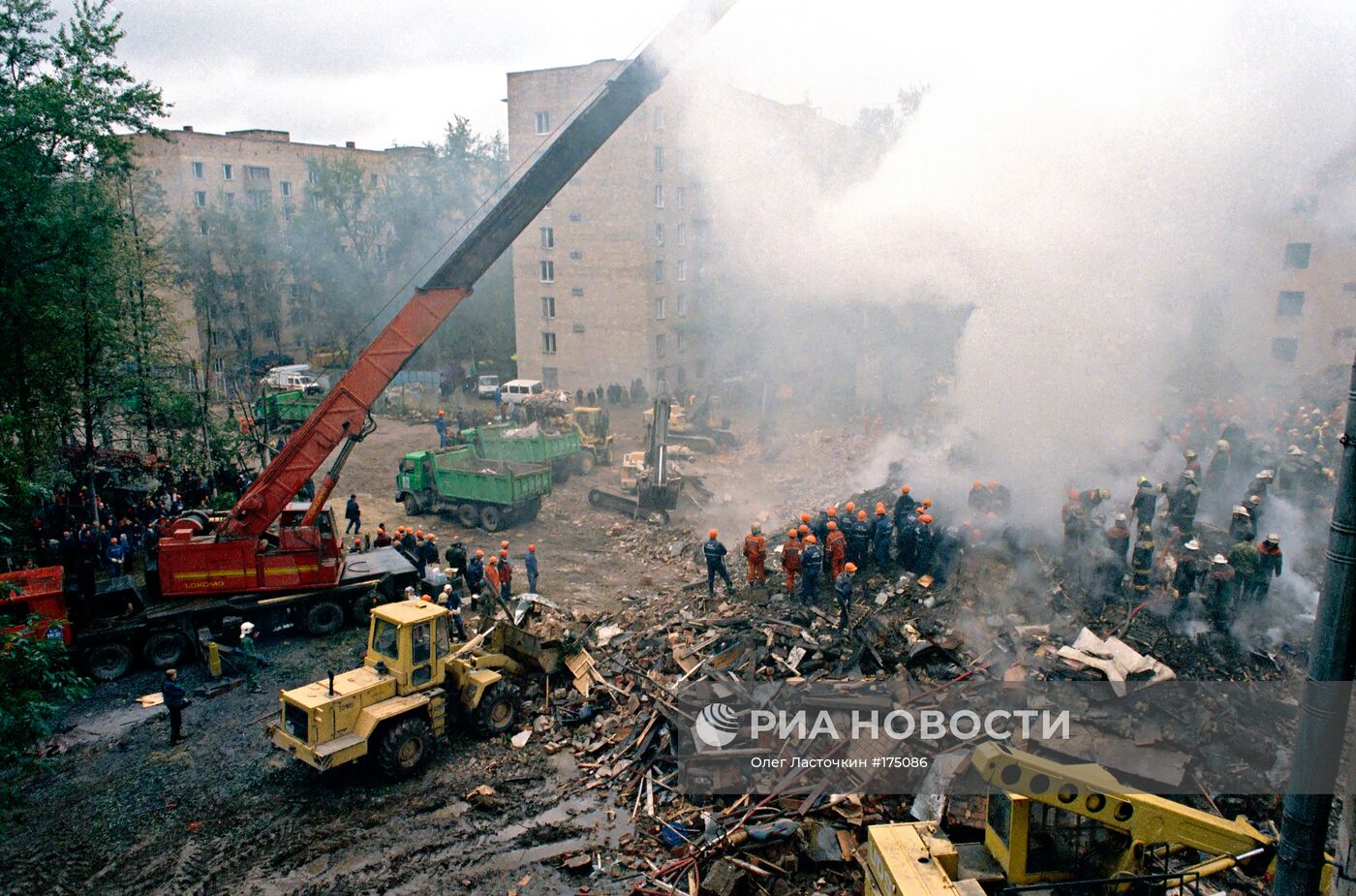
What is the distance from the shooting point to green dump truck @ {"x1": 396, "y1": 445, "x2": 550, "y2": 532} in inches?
796

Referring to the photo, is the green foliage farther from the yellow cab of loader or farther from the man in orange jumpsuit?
the man in orange jumpsuit

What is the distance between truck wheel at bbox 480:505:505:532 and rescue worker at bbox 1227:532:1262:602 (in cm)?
1533

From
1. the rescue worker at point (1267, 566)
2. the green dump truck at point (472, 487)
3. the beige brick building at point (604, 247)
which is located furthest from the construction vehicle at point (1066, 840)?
the beige brick building at point (604, 247)

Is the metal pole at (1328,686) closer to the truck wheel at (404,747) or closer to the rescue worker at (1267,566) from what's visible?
the truck wheel at (404,747)

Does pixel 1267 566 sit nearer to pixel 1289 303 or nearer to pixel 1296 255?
pixel 1296 255

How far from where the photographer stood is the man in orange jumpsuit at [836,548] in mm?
13820

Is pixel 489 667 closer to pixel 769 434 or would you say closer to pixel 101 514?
pixel 101 514

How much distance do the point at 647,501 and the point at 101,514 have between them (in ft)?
43.1

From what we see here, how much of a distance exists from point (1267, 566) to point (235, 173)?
53.4 m

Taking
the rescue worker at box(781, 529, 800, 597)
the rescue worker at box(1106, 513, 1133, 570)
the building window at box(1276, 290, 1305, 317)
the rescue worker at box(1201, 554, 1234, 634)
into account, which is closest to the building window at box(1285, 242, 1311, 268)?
the building window at box(1276, 290, 1305, 317)

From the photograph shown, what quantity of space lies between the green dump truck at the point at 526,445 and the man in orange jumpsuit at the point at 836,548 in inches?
421

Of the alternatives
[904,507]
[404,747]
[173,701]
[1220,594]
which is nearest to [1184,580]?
[1220,594]

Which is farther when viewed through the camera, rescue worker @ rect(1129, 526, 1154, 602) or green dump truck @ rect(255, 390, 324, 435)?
green dump truck @ rect(255, 390, 324, 435)

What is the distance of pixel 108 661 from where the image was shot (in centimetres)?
1256
